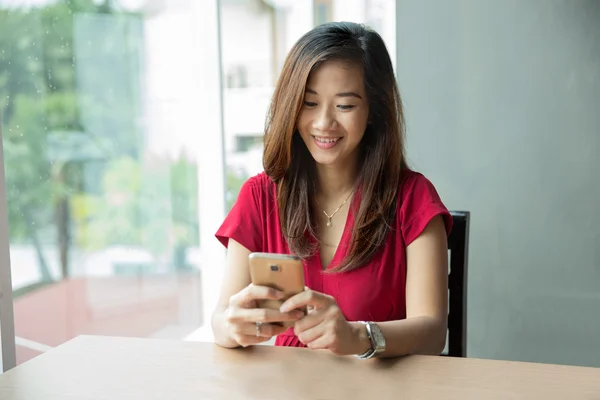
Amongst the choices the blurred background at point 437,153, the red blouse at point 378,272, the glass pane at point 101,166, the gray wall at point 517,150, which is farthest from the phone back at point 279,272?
the gray wall at point 517,150

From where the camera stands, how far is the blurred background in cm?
224

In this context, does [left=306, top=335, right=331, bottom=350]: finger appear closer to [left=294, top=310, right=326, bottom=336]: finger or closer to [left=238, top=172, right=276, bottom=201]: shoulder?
[left=294, top=310, right=326, bottom=336]: finger

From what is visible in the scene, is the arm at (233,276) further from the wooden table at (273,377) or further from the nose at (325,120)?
the nose at (325,120)

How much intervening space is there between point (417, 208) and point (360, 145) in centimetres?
27

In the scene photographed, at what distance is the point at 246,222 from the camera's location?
162 centimetres

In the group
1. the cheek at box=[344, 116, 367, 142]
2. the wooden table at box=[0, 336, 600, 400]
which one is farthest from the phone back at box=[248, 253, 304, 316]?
the cheek at box=[344, 116, 367, 142]

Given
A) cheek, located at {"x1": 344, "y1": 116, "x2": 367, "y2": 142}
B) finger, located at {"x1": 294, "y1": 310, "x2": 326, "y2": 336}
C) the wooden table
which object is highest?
cheek, located at {"x1": 344, "y1": 116, "x2": 367, "y2": 142}

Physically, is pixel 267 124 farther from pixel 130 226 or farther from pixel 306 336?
pixel 130 226

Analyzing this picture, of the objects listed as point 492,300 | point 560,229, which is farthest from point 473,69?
point 492,300

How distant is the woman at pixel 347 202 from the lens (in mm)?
1482

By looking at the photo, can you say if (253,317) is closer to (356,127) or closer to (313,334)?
(313,334)

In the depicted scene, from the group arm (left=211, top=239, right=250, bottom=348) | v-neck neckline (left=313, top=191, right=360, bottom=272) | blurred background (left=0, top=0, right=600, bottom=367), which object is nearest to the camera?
arm (left=211, top=239, right=250, bottom=348)

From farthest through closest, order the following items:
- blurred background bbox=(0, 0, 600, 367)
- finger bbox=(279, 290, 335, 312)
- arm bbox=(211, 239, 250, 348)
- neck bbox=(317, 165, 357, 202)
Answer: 1. blurred background bbox=(0, 0, 600, 367)
2. neck bbox=(317, 165, 357, 202)
3. arm bbox=(211, 239, 250, 348)
4. finger bbox=(279, 290, 335, 312)

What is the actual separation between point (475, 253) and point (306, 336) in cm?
160
